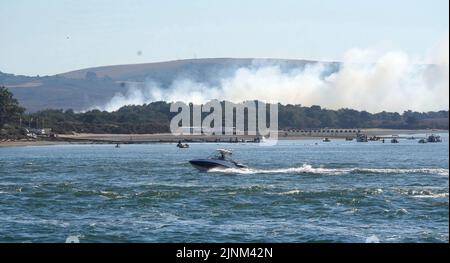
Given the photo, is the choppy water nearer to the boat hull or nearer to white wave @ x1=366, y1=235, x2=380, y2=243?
white wave @ x1=366, y1=235, x2=380, y2=243

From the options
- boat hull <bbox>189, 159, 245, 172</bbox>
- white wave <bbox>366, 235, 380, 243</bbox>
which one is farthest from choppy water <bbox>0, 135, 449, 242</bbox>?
boat hull <bbox>189, 159, 245, 172</bbox>

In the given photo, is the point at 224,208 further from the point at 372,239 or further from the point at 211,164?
the point at 211,164

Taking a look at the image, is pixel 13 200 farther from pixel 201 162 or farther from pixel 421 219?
pixel 201 162

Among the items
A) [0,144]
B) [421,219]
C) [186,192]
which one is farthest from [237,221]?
[0,144]

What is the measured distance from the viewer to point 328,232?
3734 cm

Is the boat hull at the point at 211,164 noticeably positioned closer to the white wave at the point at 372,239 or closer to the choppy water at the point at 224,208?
the choppy water at the point at 224,208

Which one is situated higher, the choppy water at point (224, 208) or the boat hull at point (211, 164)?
the boat hull at point (211, 164)

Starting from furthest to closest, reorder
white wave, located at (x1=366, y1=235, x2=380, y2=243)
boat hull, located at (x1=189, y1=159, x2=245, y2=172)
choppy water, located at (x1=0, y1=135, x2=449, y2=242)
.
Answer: boat hull, located at (x1=189, y1=159, x2=245, y2=172) < choppy water, located at (x1=0, y1=135, x2=449, y2=242) < white wave, located at (x1=366, y1=235, x2=380, y2=243)

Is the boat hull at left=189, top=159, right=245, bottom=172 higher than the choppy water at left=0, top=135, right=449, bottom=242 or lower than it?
higher

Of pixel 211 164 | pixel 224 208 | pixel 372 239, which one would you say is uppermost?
pixel 211 164

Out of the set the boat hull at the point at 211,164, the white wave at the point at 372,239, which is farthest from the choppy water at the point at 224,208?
the boat hull at the point at 211,164

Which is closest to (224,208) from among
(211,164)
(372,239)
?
(372,239)
